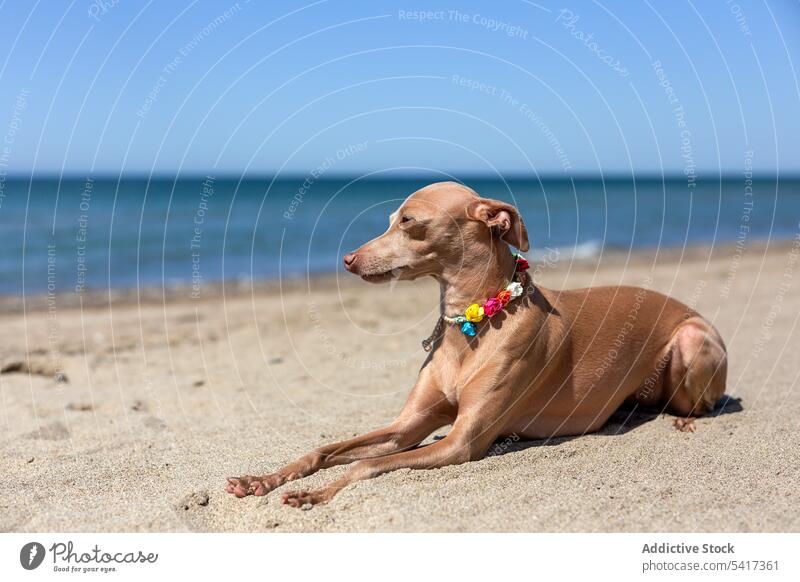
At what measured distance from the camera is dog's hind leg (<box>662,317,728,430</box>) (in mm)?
7656

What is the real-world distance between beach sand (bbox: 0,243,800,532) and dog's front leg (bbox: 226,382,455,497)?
0.15 meters

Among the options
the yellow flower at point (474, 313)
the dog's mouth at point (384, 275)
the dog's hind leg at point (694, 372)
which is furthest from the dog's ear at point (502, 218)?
the dog's hind leg at point (694, 372)

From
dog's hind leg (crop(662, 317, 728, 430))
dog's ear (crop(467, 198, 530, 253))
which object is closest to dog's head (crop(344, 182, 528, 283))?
dog's ear (crop(467, 198, 530, 253))

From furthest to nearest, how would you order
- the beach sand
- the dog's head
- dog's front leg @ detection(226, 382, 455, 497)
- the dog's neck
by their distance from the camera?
the dog's neck < the dog's head < dog's front leg @ detection(226, 382, 455, 497) < the beach sand

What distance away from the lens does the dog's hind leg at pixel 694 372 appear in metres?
7.66

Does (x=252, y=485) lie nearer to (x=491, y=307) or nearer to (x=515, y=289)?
(x=491, y=307)

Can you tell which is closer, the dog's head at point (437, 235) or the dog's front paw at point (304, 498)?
the dog's front paw at point (304, 498)

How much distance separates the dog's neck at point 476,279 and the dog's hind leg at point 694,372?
2297 millimetres

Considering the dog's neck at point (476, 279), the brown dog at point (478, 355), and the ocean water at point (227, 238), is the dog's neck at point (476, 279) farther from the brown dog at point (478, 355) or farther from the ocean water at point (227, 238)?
the ocean water at point (227, 238)

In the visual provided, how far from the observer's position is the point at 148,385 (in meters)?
10.7

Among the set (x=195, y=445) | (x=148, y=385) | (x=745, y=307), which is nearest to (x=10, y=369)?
(x=148, y=385)

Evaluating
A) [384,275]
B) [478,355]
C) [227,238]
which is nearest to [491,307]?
[478,355]

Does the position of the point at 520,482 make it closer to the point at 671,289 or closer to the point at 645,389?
the point at 645,389

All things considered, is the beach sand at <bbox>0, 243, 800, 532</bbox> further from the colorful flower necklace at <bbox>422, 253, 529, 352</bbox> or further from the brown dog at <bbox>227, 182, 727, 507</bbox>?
the colorful flower necklace at <bbox>422, 253, 529, 352</bbox>
